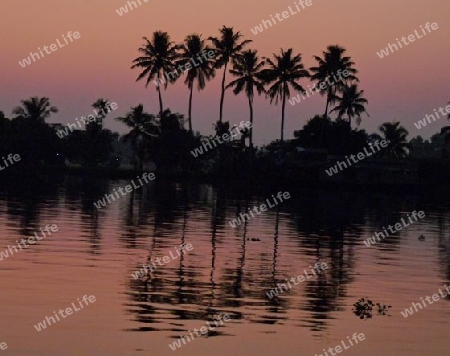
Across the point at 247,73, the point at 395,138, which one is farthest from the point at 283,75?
the point at 395,138

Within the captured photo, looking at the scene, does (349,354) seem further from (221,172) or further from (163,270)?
(221,172)

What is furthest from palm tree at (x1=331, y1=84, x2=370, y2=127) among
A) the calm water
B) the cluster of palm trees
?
the calm water

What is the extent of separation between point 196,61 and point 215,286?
108 metres

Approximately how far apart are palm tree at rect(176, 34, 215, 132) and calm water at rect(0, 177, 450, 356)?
252ft

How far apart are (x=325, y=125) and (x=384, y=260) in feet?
388

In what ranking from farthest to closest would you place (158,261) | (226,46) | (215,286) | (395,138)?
(395,138) < (226,46) < (158,261) < (215,286)

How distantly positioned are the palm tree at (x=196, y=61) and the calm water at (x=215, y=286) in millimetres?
76862

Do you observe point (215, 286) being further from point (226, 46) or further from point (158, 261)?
point (226, 46)

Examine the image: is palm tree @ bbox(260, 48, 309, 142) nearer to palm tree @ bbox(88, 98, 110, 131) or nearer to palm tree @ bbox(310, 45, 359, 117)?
palm tree @ bbox(310, 45, 359, 117)

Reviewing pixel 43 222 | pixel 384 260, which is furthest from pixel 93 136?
pixel 384 260

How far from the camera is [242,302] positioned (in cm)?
2664

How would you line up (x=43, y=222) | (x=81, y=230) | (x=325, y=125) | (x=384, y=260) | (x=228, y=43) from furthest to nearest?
(x=325, y=125), (x=228, y=43), (x=43, y=222), (x=81, y=230), (x=384, y=260)

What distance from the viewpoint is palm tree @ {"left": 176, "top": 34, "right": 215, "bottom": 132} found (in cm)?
13588

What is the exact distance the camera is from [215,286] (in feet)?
97.2
